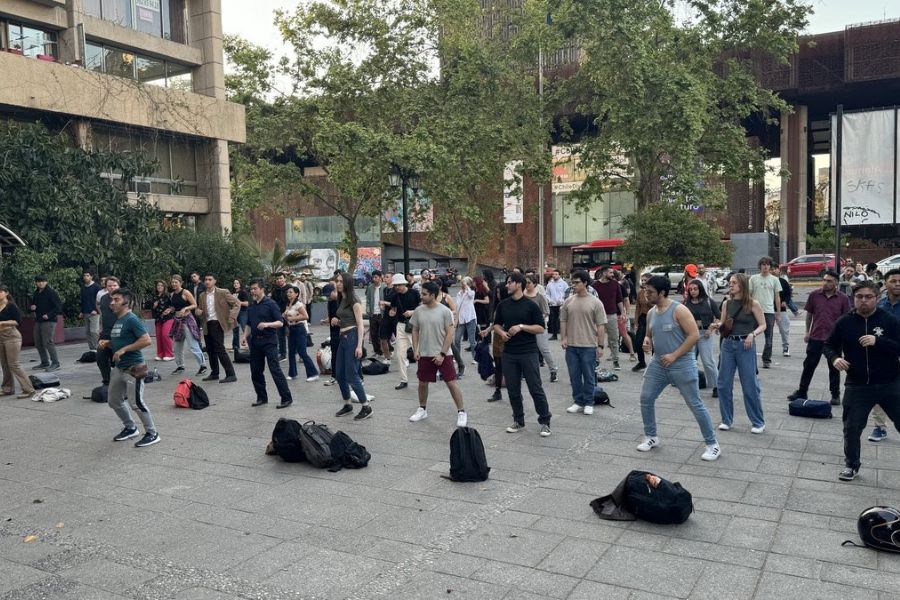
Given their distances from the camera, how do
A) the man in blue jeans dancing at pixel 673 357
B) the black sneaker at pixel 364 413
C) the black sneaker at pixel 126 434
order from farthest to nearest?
the black sneaker at pixel 364 413 < the black sneaker at pixel 126 434 < the man in blue jeans dancing at pixel 673 357

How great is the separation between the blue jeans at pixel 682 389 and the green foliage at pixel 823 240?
48.2 metres

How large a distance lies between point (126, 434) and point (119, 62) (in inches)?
834

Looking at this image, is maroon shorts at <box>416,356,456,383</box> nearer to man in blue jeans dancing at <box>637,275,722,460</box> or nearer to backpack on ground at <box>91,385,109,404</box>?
man in blue jeans dancing at <box>637,275,722,460</box>

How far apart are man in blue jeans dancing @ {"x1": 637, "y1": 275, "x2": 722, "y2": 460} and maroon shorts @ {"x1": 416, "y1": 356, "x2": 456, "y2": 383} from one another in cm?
227

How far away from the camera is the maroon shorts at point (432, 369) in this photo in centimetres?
832

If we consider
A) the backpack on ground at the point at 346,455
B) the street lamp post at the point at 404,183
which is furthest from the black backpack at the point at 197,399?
the street lamp post at the point at 404,183

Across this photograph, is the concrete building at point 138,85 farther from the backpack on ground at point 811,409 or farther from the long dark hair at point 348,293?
the backpack on ground at point 811,409

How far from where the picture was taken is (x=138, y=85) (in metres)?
24.2

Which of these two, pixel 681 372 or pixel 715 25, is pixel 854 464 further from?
pixel 715 25

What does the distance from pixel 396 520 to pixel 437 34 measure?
95.3 feet

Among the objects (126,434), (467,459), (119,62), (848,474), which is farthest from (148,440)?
(119,62)

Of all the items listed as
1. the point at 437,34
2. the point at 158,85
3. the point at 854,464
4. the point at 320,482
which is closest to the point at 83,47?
the point at 158,85

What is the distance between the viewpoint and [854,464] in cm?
611

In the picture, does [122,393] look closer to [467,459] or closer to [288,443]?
[288,443]
